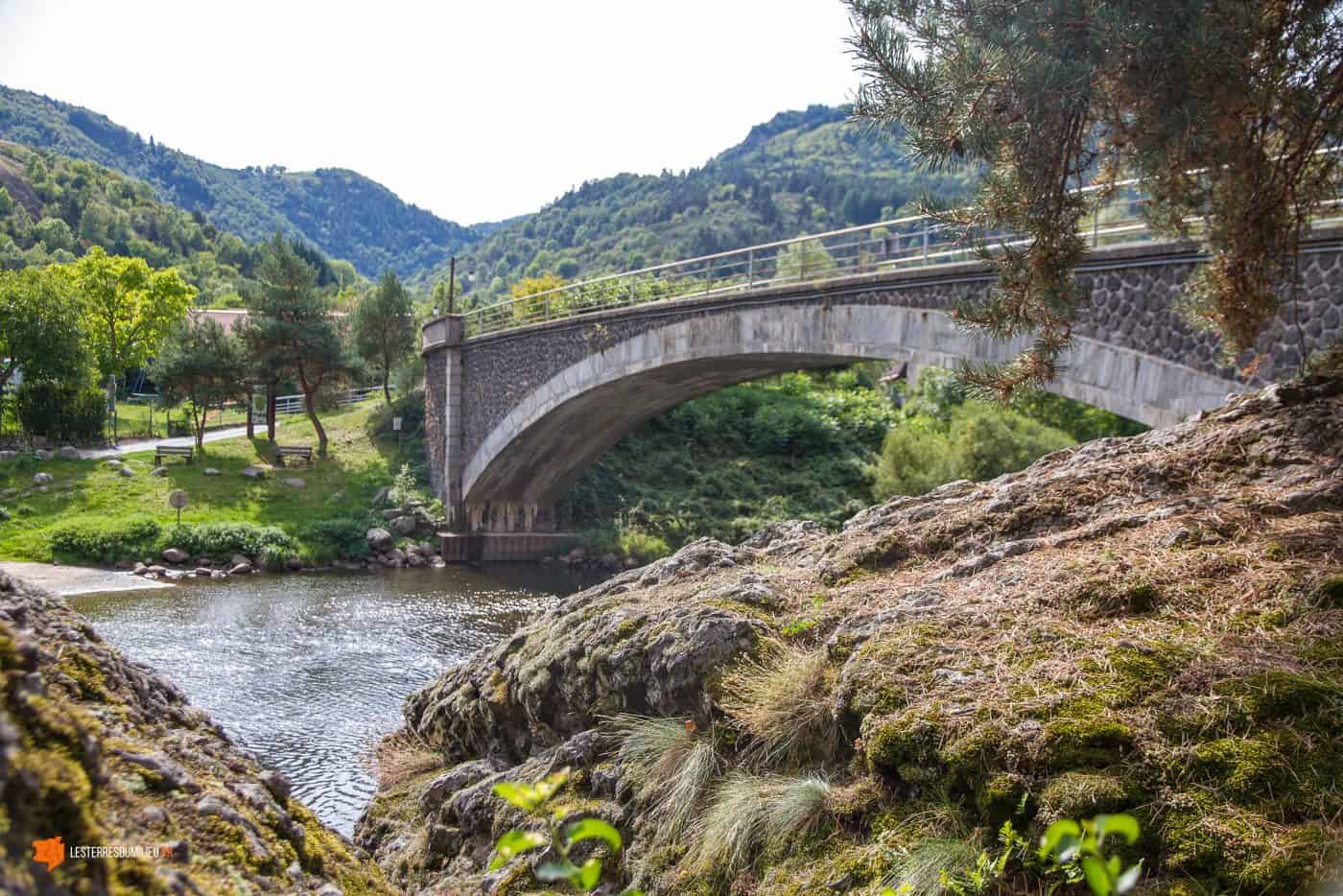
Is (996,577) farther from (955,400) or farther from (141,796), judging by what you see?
(955,400)

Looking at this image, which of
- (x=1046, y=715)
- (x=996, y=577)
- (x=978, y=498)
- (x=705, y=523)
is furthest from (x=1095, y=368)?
(x=705, y=523)

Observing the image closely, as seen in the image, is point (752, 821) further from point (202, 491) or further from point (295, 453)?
point (295, 453)

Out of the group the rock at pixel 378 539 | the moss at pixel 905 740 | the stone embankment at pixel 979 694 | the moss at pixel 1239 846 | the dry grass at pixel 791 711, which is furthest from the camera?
the rock at pixel 378 539

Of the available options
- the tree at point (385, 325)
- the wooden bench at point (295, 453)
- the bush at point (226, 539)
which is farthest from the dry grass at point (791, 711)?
the tree at point (385, 325)

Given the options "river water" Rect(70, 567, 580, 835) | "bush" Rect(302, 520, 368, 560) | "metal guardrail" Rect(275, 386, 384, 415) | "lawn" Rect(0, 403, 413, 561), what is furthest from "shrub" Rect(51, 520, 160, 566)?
"metal guardrail" Rect(275, 386, 384, 415)

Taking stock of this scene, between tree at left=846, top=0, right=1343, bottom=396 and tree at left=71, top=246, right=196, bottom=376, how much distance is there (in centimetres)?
3796

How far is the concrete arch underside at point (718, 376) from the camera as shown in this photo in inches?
351

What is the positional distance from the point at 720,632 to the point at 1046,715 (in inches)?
73.0

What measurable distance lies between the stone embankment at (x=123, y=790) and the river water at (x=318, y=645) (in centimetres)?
409

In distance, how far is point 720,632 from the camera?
450 cm

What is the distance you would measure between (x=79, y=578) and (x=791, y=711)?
18251mm

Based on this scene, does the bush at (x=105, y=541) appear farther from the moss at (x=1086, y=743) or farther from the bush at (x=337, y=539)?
the moss at (x=1086, y=743)

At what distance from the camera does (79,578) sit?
17.4 metres

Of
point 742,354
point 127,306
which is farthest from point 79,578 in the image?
point 127,306
